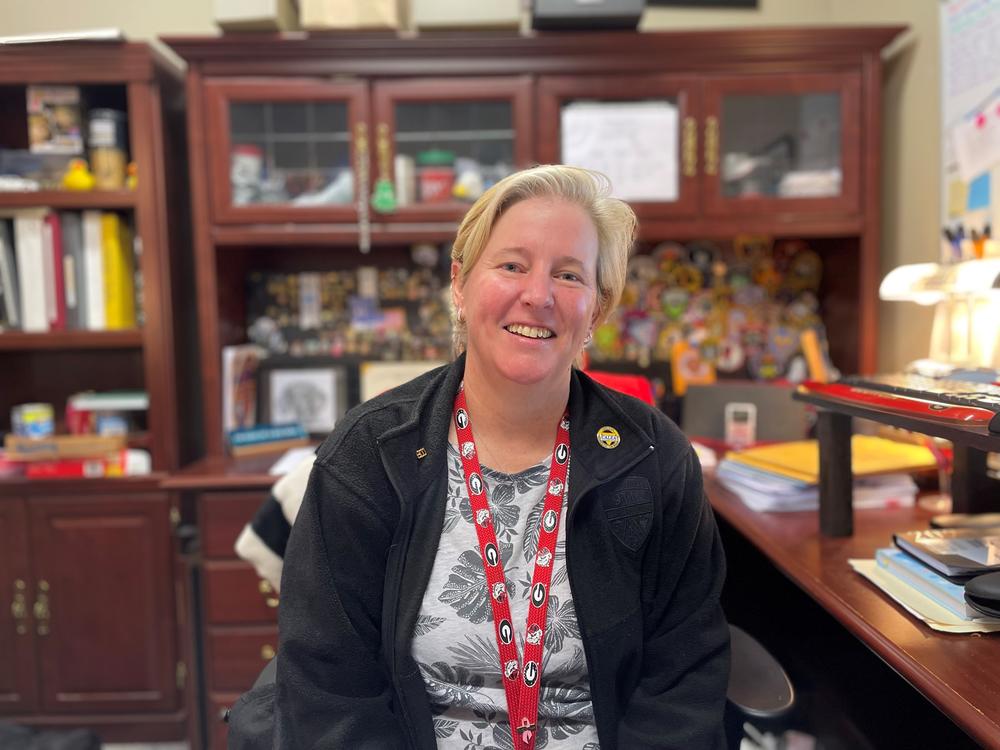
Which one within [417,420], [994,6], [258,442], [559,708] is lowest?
[559,708]

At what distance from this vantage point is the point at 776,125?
210 cm

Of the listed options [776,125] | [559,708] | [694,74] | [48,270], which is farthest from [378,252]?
[559,708]

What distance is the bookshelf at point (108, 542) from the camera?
2039 mm

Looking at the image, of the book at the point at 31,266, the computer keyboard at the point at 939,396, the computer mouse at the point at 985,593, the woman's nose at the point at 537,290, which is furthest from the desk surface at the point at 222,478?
the computer mouse at the point at 985,593

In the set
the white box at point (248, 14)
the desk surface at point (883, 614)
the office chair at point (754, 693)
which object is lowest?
the office chair at point (754, 693)

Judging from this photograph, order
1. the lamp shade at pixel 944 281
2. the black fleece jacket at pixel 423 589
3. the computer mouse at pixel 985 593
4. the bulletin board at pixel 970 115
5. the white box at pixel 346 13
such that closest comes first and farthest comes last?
the computer mouse at pixel 985 593 → the black fleece jacket at pixel 423 589 → the lamp shade at pixel 944 281 → the bulletin board at pixel 970 115 → the white box at pixel 346 13

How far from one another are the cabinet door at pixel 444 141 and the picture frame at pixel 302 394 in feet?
2.10

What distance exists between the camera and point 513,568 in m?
1.04

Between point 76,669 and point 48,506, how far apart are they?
48cm

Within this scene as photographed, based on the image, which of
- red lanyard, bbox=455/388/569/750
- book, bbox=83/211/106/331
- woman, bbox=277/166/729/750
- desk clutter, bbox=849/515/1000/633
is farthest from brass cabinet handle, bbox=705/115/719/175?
book, bbox=83/211/106/331

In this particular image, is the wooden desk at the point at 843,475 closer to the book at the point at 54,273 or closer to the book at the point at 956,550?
the book at the point at 956,550

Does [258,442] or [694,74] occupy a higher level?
[694,74]

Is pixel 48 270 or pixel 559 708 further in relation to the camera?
pixel 48 270

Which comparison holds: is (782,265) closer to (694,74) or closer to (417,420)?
(694,74)
